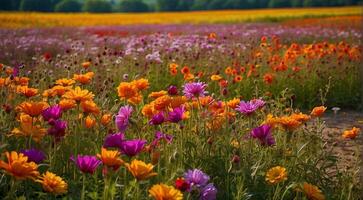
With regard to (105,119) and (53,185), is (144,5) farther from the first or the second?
(53,185)

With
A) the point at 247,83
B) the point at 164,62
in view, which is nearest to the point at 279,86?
the point at 247,83

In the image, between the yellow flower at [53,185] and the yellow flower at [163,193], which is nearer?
the yellow flower at [163,193]

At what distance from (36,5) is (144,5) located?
11.9 m

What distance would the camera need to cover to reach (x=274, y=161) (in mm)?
2805

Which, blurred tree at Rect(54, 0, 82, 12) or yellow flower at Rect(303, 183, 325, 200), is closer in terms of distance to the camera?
yellow flower at Rect(303, 183, 325, 200)

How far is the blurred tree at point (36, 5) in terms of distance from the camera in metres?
33.8

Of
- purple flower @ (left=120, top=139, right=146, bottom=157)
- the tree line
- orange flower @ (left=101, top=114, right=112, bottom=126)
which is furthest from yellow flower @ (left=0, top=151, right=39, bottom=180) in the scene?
the tree line

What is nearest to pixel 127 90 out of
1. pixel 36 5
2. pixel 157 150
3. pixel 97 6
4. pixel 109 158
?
pixel 157 150

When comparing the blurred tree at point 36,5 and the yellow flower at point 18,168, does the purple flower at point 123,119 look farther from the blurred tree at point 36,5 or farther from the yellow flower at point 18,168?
the blurred tree at point 36,5

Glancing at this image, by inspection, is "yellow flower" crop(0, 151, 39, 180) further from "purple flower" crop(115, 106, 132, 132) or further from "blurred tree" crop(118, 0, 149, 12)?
"blurred tree" crop(118, 0, 149, 12)

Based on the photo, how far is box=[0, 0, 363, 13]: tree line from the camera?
34781mm

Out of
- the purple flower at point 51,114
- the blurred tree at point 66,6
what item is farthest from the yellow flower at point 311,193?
the blurred tree at point 66,6

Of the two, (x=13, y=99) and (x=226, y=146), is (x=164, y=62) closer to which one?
(x=13, y=99)

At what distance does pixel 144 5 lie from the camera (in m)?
45.2
